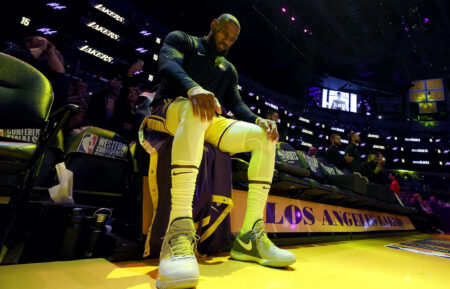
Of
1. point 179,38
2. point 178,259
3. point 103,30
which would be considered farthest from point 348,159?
point 103,30

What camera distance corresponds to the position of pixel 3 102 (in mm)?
948

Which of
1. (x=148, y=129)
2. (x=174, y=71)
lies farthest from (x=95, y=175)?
(x=174, y=71)

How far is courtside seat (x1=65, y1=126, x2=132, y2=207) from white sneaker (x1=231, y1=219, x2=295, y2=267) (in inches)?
29.6

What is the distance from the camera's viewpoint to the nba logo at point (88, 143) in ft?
5.49

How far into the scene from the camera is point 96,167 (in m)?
1.62

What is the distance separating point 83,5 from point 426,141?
2057 centimetres

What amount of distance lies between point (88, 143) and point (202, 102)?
108cm

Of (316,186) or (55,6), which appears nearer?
(316,186)

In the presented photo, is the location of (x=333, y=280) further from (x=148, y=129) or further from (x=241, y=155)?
(x=148, y=129)

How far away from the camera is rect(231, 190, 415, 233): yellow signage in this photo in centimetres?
178

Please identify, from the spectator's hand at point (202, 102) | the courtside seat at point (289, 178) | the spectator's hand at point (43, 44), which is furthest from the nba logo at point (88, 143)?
the spectator's hand at point (43, 44)

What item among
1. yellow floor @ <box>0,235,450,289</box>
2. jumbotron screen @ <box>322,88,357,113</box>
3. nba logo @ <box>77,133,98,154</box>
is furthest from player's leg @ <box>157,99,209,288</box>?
jumbotron screen @ <box>322,88,357,113</box>

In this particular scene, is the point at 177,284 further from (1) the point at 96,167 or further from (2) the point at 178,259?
(1) the point at 96,167

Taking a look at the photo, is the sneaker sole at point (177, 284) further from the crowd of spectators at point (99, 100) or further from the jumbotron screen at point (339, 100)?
the jumbotron screen at point (339, 100)
